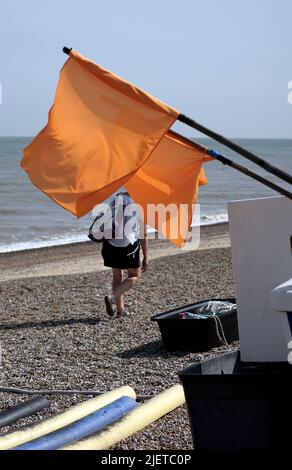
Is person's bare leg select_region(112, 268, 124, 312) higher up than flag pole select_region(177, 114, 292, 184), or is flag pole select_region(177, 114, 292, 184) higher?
flag pole select_region(177, 114, 292, 184)

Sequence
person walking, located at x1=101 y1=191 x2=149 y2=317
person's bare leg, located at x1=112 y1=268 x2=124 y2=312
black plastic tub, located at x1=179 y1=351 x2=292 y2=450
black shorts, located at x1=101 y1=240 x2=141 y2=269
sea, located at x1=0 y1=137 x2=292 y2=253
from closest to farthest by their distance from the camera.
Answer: black plastic tub, located at x1=179 y1=351 x2=292 y2=450 < person walking, located at x1=101 y1=191 x2=149 y2=317 < black shorts, located at x1=101 y1=240 x2=141 y2=269 < person's bare leg, located at x1=112 y1=268 x2=124 y2=312 < sea, located at x1=0 y1=137 x2=292 y2=253

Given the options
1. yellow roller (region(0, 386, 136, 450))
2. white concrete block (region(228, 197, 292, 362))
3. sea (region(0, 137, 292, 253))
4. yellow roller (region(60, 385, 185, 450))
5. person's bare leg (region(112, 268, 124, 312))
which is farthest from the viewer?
sea (region(0, 137, 292, 253))

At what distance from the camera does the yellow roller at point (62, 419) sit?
5676mm

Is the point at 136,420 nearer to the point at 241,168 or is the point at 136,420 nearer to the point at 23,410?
the point at 23,410

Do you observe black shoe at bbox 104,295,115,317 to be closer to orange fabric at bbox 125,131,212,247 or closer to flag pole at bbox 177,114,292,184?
orange fabric at bbox 125,131,212,247

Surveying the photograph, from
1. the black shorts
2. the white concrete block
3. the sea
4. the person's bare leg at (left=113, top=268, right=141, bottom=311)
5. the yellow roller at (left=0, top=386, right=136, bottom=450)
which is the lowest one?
the sea

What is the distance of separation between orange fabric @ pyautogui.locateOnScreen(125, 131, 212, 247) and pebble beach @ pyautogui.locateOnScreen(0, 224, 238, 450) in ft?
4.64

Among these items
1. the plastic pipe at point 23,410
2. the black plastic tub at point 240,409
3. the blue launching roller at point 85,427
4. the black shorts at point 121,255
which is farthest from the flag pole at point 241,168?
the black shorts at point 121,255

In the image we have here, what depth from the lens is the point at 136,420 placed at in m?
6.07

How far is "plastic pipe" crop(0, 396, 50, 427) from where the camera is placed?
6.40 metres

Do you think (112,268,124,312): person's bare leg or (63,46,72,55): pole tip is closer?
(63,46,72,55): pole tip

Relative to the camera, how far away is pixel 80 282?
1401 centimetres

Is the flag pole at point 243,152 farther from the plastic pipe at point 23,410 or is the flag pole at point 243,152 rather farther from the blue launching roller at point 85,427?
the plastic pipe at point 23,410

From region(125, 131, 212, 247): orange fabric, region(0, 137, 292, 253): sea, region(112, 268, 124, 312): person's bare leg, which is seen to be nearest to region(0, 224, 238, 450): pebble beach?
region(112, 268, 124, 312): person's bare leg
